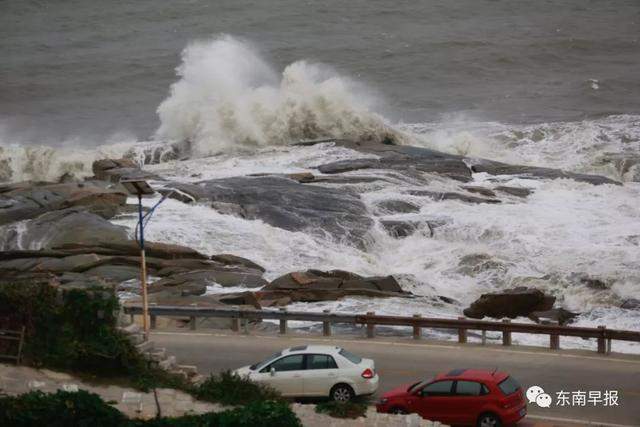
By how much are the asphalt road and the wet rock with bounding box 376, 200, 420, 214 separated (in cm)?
1333

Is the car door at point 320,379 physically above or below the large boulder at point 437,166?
below

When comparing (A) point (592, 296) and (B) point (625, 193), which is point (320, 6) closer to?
(B) point (625, 193)

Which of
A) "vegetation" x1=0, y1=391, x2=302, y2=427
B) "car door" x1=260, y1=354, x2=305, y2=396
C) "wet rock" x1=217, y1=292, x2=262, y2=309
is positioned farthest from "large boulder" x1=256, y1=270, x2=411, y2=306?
"vegetation" x1=0, y1=391, x2=302, y2=427

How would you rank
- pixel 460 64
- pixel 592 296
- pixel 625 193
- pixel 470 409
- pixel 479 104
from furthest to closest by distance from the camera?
pixel 460 64, pixel 479 104, pixel 625 193, pixel 592 296, pixel 470 409

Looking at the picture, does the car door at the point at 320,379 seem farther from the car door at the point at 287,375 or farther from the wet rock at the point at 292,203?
the wet rock at the point at 292,203

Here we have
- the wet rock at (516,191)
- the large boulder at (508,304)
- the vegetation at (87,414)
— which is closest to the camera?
the vegetation at (87,414)

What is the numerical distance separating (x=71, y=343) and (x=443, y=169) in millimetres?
27247

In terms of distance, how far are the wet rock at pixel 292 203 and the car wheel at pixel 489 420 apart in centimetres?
1762

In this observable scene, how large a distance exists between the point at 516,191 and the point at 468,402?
24.7 meters

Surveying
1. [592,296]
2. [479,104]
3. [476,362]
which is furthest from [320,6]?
[476,362]

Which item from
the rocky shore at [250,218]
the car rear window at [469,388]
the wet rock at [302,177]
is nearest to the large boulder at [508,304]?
the rocky shore at [250,218]

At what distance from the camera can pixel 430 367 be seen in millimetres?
23406

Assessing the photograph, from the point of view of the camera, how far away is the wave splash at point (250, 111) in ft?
181

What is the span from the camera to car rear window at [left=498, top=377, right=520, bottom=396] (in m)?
19.1
